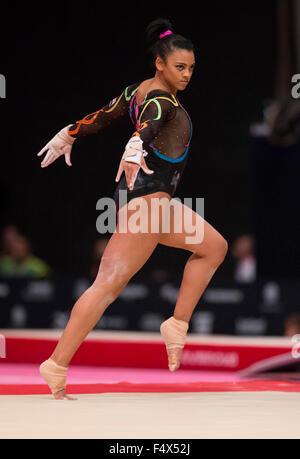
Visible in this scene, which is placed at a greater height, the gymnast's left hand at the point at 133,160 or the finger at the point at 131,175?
the gymnast's left hand at the point at 133,160

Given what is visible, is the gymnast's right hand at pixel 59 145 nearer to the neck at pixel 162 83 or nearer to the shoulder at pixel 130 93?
the shoulder at pixel 130 93

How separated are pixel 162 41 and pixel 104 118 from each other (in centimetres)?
41

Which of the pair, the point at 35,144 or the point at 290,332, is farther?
the point at 35,144

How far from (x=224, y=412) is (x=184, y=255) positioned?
314 inches

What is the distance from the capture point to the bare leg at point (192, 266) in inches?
137

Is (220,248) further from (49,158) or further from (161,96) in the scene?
(49,158)

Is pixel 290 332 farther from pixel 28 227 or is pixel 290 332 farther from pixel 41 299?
pixel 28 227

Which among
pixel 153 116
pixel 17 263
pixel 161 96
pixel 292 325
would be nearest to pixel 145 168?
pixel 153 116

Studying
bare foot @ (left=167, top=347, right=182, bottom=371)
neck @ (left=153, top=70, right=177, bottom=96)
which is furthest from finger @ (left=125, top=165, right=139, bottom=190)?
bare foot @ (left=167, top=347, right=182, bottom=371)

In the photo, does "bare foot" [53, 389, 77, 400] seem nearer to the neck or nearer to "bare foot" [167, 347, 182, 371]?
"bare foot" [167, 347, 182, 371]

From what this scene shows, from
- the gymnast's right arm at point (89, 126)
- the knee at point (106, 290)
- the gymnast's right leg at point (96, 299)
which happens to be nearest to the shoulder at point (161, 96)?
the gymnast's right arm at point (89, 126)

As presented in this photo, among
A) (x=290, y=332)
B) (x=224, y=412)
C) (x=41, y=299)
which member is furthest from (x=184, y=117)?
(x=41, y=299)
